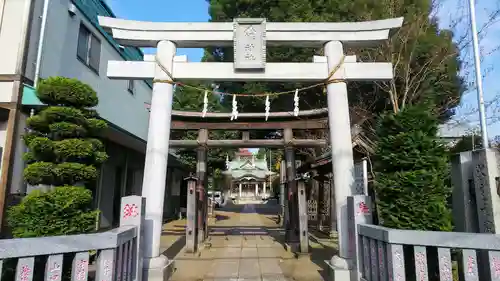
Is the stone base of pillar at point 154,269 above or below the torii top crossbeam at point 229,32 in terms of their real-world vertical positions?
below

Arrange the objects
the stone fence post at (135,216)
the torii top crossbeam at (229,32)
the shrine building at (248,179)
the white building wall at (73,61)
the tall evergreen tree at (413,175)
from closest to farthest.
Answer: the tall evergreen tree at (413,175) < the stone fence post at (135,216) < the torii top crossbeam at (229,32) < the white building wall at (73,61) < the shrine building at (248,179)

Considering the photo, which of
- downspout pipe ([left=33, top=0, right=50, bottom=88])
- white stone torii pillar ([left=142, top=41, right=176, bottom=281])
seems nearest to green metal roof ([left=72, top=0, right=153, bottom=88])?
downspout pipe ([left=33, top=0, right=50, bottom=88])

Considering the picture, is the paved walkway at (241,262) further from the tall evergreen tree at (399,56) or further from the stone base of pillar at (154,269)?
the tall evergreen tree at (399,56)

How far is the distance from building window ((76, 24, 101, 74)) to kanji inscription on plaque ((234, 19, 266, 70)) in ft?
21.2

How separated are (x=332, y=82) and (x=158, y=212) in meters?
4.49

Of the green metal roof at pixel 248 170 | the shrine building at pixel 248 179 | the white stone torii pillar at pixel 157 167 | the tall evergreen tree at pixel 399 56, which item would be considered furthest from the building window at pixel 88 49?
the green metal roof at pixel 248 170

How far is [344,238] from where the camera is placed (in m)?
6.14

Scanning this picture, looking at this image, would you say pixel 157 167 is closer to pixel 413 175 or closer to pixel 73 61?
pixel 413 175

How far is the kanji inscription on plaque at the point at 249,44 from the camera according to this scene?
22.2 feet

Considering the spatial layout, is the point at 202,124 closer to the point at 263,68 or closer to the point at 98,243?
the point at 263,68

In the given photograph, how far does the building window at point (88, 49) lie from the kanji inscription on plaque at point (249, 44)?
645 cm

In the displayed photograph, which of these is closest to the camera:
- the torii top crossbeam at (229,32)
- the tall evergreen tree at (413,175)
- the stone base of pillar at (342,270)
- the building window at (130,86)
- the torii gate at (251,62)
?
the tall evergreen tree at (413,175)

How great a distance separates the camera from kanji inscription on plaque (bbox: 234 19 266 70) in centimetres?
677

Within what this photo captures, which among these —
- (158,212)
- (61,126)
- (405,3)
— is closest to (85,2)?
(61,126)
